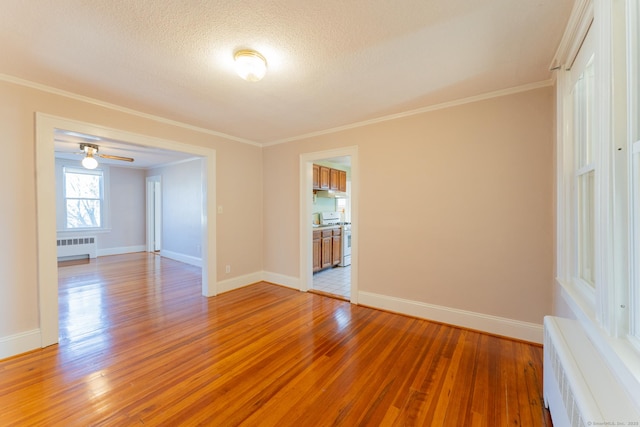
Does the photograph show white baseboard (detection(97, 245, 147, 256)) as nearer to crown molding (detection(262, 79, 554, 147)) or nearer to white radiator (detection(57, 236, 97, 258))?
white radiator (detection(57, 236, 97, 258))

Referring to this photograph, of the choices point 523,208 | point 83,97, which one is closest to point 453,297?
point 523,208

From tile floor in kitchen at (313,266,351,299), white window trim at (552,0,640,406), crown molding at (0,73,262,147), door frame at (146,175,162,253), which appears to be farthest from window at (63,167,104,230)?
white window trim at (552,0,640,406)

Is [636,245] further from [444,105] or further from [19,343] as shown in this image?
[19,343]

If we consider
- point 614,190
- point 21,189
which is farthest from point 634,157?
point 21,189

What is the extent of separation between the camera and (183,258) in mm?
6004

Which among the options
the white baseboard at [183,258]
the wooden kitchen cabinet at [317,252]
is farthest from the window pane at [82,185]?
the wooden kitchen cabinet at [317,252]

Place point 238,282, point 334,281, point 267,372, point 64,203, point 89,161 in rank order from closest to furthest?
1. point 267,372
2. point 238,282
3. point 89,161
4. point 334,281
5. point 64,203

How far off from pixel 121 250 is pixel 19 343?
5.50 meters

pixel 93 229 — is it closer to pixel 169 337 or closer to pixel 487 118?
pixel 169 337

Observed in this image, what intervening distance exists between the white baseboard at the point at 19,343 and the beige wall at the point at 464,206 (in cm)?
328

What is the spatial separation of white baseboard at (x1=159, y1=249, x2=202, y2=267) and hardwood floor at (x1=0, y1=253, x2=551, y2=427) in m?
2.42

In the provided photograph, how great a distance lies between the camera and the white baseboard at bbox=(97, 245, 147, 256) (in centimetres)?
662

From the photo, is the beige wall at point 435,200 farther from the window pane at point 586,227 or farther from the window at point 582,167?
the window pane at point 586,227

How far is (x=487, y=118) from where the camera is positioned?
99.0 inches
